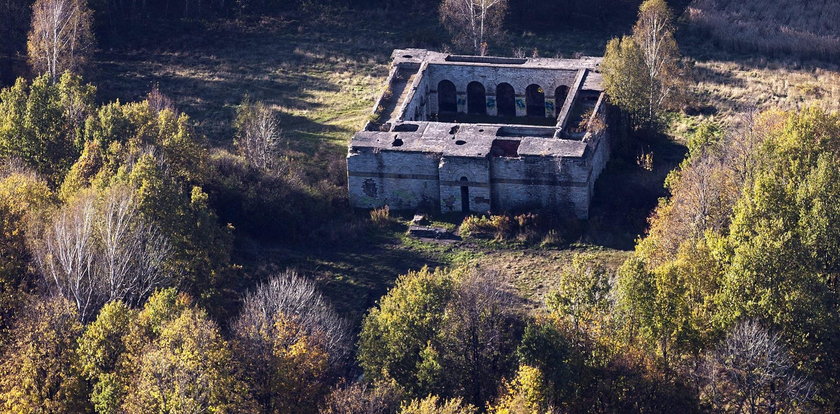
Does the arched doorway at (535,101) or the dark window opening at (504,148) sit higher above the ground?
the arched doorway at (535,101)

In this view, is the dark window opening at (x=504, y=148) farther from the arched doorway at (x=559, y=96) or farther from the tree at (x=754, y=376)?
the tree at (x=754, y=376)

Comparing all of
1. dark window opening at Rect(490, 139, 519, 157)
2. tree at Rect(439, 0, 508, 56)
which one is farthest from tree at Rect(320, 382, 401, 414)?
tree at Rect(439, 0, 508, 56)

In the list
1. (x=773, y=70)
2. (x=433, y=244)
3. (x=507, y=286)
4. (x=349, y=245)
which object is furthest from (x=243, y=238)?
(x=773, y=70)

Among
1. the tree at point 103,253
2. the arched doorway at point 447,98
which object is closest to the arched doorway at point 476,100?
the arched doorway at point 447,98

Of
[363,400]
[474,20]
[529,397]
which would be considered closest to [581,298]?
[529,397]

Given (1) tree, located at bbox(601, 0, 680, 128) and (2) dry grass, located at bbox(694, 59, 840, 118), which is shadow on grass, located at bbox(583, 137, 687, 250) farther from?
(2) dry grass, located at bbox(694, 59, 840, 118)
